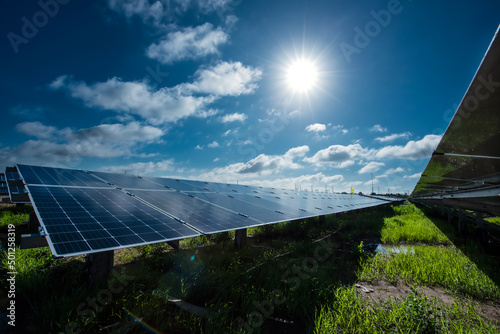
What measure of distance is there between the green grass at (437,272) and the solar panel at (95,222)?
18.7 ft

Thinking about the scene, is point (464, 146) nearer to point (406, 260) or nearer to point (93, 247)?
point (406, 260)

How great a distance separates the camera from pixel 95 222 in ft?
12.7

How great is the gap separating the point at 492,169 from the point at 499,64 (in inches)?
195

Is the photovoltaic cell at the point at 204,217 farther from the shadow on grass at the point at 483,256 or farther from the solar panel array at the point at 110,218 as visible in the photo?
the shadow on grass at the point at 483,256

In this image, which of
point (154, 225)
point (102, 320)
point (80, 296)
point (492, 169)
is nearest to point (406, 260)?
point (492, 169)

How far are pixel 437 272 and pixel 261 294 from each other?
5.33m

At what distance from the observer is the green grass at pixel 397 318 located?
11.6ft

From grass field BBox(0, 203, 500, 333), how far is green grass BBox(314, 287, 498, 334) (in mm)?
17

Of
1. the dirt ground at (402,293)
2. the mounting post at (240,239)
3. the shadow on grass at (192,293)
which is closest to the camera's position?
the shadow on grass at (192,293)

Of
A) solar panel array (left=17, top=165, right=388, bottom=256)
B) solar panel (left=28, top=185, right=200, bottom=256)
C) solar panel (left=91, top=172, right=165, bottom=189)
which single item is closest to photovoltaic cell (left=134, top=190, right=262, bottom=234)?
solar panel array (left=17, top=165, right=388, bottom=256)

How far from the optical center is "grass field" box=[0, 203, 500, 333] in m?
3.49

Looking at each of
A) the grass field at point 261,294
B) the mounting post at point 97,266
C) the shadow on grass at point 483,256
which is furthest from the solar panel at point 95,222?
the shadow on grass at point 483,256

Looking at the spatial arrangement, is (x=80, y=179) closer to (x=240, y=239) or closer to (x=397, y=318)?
(x=240, y=239)

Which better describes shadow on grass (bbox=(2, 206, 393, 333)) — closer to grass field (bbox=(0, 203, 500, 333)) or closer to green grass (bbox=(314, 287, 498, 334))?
grass field (bbox=(0, 203, 500, 333))
